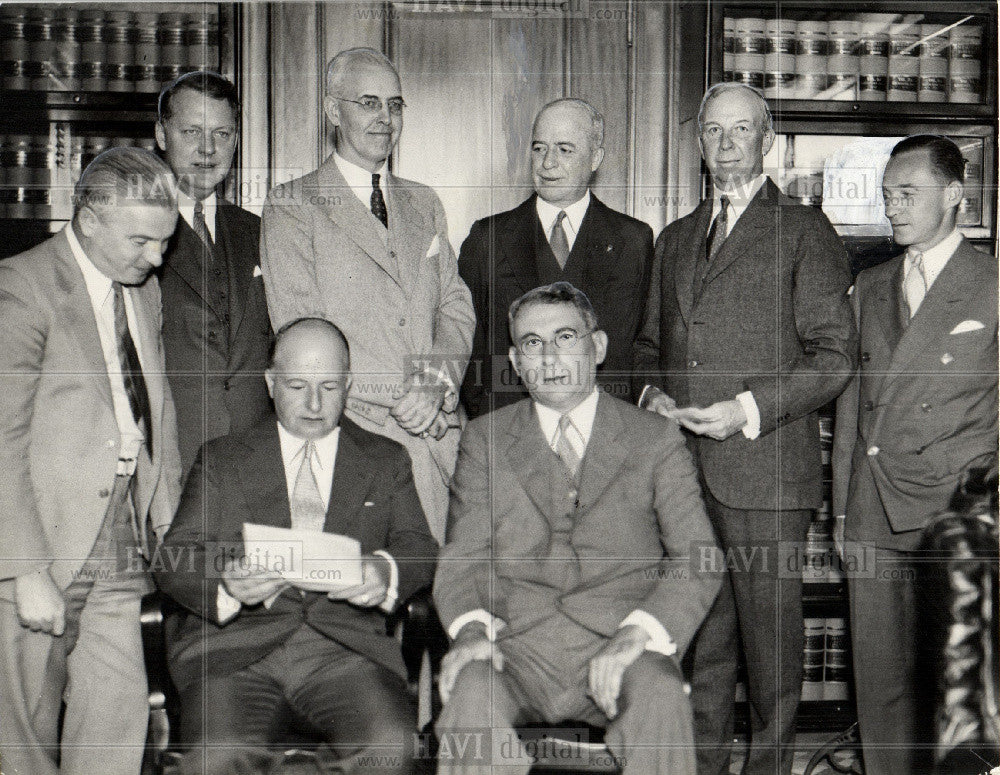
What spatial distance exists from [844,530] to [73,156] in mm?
2615

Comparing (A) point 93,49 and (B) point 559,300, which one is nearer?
(B) point 559,300

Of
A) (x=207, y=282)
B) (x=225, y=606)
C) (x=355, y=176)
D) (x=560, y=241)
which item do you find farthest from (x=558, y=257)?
(x=225, y=606)

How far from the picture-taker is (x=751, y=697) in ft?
10.0

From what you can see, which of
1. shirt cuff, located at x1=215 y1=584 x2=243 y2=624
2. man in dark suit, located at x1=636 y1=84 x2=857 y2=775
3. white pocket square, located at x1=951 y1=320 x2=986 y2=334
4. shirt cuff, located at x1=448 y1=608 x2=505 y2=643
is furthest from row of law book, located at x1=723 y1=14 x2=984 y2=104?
shirt cuff, located at x1=215 y1=584 x2=243 y2=624

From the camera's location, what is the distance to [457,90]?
3.19 m

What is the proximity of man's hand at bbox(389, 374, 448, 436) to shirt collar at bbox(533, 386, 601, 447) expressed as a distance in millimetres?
337

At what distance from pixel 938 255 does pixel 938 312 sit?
18 cm

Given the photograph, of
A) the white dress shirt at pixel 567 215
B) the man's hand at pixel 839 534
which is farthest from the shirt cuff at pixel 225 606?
the man's hand at pixel 839 534

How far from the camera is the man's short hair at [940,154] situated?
318cm

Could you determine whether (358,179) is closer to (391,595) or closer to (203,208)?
(203,208)

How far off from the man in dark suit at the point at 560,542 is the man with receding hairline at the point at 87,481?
0.93m

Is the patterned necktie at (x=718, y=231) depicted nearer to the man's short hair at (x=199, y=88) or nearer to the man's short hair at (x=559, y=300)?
the man's short hair at (x=559, y=300)

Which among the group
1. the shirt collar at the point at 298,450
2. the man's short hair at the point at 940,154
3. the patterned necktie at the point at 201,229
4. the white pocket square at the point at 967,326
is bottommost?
the shirt collar at the point at 298,450

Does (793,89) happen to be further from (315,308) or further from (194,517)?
(194,517)
